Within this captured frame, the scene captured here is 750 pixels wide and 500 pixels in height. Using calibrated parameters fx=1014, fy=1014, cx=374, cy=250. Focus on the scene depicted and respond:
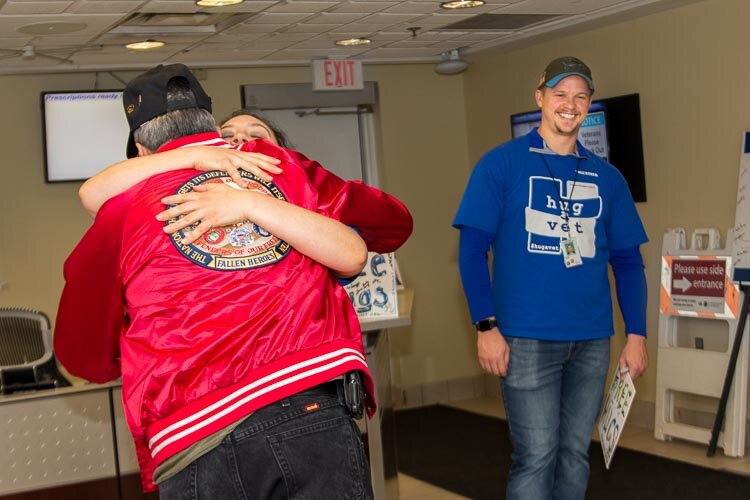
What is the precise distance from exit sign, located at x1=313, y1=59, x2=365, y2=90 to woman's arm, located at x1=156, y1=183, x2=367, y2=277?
17.9 ft

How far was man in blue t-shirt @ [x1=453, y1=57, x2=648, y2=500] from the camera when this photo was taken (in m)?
2.88

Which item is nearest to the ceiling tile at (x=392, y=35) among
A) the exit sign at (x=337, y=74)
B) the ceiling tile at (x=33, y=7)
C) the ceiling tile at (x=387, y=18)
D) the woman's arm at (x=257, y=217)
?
the ceiling tile at (x=387, y=18)

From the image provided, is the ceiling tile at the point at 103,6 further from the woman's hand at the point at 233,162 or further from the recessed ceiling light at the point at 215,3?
the woman's hand at the point at 233,162

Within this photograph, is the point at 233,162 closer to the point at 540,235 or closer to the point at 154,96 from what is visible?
the point at 154,96

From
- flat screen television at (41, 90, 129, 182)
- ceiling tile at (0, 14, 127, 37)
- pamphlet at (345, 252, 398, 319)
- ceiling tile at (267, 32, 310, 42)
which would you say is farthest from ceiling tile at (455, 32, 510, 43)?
pamphlet at (345, 252, 398, 319)

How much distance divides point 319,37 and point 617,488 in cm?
315

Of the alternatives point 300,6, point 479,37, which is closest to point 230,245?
point 300,6

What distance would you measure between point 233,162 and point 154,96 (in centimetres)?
18

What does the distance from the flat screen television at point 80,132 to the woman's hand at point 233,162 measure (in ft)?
17.2

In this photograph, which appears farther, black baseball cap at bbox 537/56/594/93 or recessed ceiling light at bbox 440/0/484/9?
recessed ceiling light at bbox 440/0/484/9

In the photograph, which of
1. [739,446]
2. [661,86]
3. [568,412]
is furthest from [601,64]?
[568,412]

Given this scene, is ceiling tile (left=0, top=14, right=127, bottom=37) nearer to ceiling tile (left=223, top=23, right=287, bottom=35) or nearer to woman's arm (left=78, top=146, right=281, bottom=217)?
Result: ceiling tile (left=223, top=23, right=287, bottom=35)

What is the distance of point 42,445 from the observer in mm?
3365

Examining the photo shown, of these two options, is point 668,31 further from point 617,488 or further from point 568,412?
point 568,412
